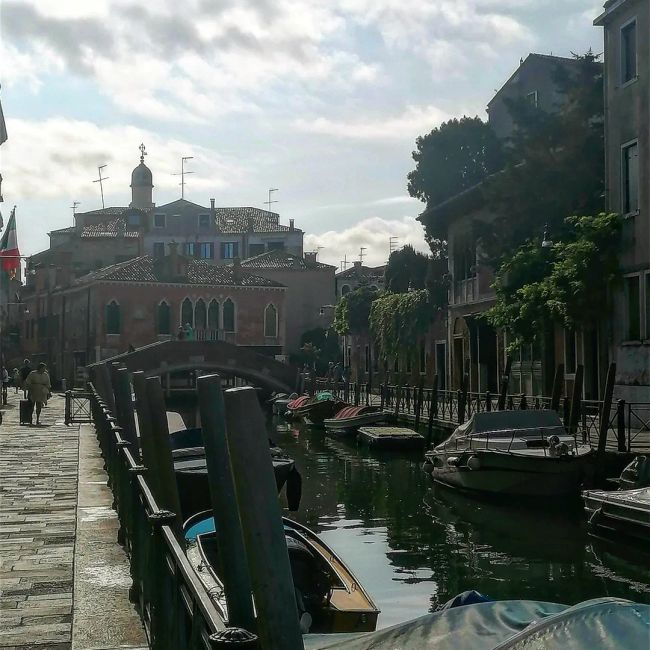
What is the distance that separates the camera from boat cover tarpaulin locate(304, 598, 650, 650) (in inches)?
101

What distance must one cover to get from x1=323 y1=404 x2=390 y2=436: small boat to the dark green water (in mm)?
7958

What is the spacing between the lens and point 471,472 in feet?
54.0

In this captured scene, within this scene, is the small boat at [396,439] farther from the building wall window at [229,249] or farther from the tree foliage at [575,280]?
the building wall window at [229,249]

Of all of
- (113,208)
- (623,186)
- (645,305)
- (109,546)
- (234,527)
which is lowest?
(109,546)

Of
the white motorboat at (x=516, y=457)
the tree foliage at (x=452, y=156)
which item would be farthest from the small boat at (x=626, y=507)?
the tree foliage at (x=452, y=156)

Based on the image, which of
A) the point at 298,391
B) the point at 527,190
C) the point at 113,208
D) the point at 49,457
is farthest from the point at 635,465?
the point at 113,208

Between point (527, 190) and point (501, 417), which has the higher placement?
point (527, 190)

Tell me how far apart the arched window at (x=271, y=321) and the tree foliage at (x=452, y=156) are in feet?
49.5

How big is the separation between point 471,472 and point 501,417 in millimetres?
1106

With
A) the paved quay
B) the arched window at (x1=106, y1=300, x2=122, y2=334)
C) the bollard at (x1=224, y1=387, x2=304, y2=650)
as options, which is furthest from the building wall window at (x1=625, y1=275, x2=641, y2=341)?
the arched window at (x1=106, y1=300, x2=122, y2=334)

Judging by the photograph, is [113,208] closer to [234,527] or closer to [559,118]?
[559,118]

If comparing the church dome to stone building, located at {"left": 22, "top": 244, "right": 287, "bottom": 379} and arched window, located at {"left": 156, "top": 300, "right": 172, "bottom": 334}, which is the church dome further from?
arched window, located at {"left": 156, "top": 300, "right": 172, "bottom": 334}

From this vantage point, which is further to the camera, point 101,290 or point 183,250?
point 183,250

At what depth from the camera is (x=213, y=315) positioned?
4884 cm
